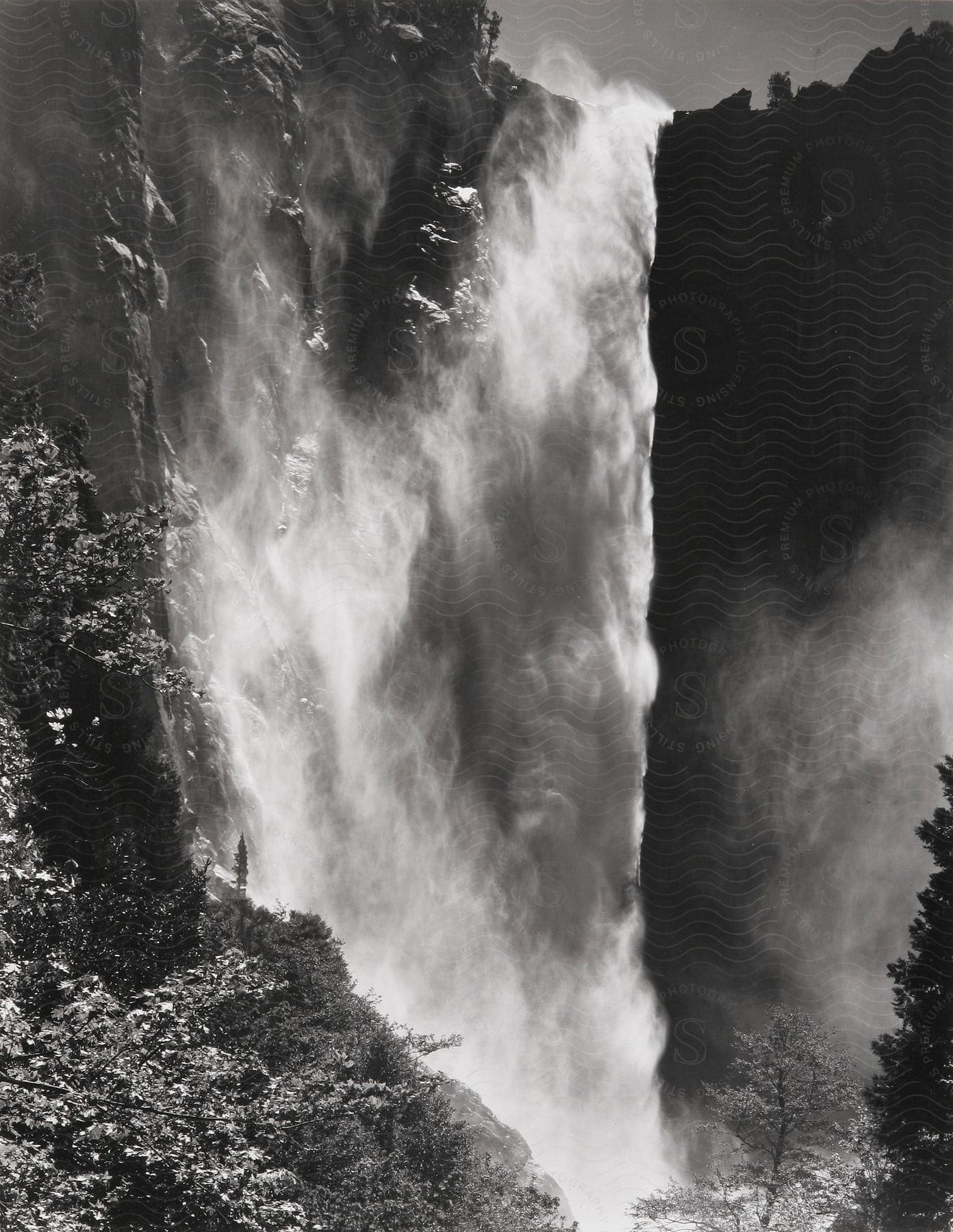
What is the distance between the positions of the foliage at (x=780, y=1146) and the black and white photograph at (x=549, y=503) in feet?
59.1

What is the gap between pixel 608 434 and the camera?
54594 mm

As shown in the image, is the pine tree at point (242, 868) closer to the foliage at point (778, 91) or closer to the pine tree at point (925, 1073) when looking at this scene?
the pine tree at point (925, 1073)

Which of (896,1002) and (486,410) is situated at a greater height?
(486,410)

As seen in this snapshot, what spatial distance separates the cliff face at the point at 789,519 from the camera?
51594 millimetres

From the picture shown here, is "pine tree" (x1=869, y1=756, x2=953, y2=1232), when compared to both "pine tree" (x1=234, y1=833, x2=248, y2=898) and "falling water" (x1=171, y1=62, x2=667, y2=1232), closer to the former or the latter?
"pine tree" (x1=234, y1=833, x2=248, y2=898)

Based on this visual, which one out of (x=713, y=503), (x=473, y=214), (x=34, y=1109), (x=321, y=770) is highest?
(x=473, y=214)

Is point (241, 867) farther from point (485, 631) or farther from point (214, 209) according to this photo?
point (214, 209)

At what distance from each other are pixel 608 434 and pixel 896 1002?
41556mm

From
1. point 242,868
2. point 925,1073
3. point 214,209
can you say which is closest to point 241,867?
point 242,868

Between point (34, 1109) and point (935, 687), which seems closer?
point (34, 1109)

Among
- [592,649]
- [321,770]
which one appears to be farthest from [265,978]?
[592,649]

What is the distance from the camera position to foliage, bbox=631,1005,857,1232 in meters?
17.5

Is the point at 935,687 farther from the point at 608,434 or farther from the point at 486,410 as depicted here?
the point at 486,410

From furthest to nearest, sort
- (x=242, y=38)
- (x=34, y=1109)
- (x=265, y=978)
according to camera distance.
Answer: (x=242, y=38) < (x=265, y=978) < (x=34, y=1109)
